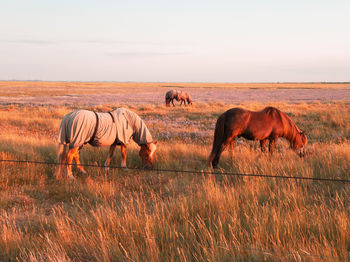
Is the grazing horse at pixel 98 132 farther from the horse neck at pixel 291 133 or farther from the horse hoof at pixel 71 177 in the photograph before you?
the horse neck at pixel 291 133

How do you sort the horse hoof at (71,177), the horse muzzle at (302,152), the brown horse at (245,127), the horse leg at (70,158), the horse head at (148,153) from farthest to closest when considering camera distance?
the horse muzzle at (302,152), the horse head at (148,153), the brown horse at (245,127), the horse leg at (70,158), the horse hoof at (71,177)

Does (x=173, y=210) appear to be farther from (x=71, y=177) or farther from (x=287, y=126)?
(x=287, y=126)

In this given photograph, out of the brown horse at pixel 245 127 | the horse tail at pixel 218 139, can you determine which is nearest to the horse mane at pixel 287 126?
the brown horse at pixel 245 127

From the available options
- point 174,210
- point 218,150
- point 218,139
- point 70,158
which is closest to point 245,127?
point 218,139

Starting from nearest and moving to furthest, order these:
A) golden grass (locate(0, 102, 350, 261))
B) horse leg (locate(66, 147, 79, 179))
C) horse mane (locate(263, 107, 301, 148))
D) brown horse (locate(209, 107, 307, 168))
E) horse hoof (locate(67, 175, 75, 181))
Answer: golden grass (locate(0, 102, 350, 261)), horse hoof (locate(67, 175, 75, 181)), horse leg (locate(66, 147, 79, 179)), brown horse (locate(209, 107, 307, 168)), horse mane (locate(263, 107, 301, 148))

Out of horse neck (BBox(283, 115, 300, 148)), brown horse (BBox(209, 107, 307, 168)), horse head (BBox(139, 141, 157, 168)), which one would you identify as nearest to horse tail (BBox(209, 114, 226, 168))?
brown horse (BBox(209, 107, 307, 168))

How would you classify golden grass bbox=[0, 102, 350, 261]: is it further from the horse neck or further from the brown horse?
the brown horse

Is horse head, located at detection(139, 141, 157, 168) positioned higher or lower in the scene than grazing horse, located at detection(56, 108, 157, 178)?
lower

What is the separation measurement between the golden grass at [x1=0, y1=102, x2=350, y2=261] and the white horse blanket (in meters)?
0.81

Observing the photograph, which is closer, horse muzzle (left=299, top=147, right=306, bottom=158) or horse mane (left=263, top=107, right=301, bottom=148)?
horse mane (left=263, top=107, right=301, bottom=148)

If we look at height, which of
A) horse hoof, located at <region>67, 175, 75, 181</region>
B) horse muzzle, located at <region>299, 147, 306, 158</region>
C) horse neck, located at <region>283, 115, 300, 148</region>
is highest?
horse neck, located at <region>283, 115, 300, 148</region>

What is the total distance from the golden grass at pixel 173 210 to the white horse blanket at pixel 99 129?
809 mm

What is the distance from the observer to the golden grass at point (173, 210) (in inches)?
120

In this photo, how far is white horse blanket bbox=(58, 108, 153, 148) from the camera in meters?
6.56
